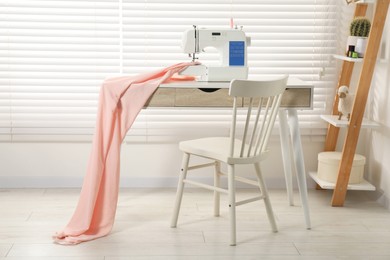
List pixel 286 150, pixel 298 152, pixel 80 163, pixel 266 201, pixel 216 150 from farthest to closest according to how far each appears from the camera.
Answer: pixel 80 163 < pixel 286 150 < pixel 298 152 < pixel 266 201 < pixel 216 150

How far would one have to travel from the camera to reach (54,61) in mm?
4227

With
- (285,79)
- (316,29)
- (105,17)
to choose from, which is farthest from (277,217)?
(105,17)

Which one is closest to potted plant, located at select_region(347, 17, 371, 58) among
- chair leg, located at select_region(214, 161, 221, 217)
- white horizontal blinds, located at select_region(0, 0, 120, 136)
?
chair leg, located at select_region(214, 161, 221, 217)

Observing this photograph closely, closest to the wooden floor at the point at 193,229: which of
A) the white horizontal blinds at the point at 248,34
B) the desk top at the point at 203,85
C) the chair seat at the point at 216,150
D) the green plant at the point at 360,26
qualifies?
the chair seat at the point at 216,150

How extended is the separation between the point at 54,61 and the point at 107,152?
3.28 feet

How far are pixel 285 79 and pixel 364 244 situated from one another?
0.88 m

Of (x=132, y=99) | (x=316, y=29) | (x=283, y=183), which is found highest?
(x=316, y=29)

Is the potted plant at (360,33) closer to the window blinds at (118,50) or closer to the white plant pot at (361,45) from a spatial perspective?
the white plant pot at (361,45)

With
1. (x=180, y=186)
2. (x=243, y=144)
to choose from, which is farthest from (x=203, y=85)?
(x=180, y=186)

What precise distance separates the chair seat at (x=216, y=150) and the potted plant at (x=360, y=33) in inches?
37.4

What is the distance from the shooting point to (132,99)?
346cm

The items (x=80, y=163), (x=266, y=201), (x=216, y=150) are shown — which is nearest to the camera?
(x=216, y=150)

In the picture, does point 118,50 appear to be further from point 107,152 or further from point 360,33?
point 360,33

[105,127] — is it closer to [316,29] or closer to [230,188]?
[230,188]
